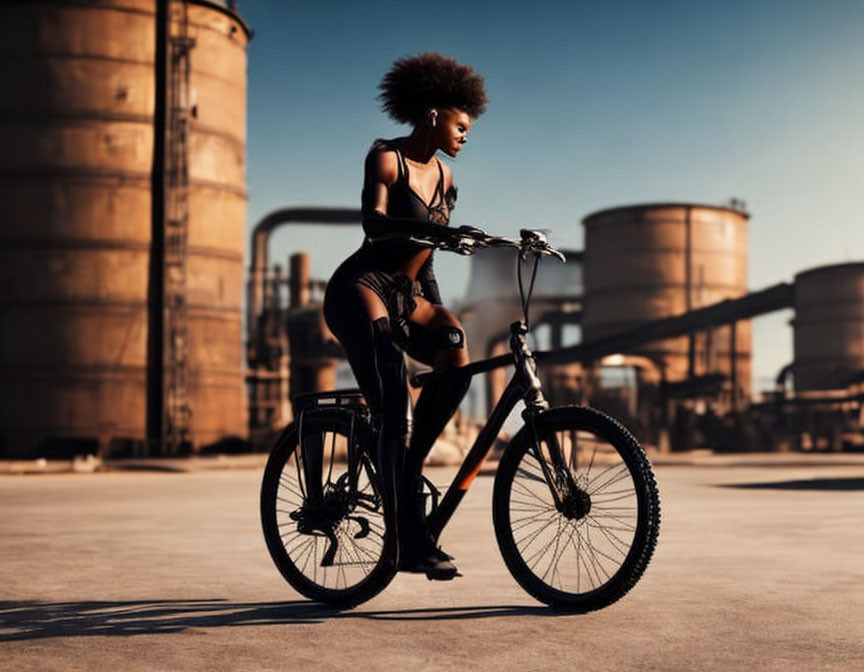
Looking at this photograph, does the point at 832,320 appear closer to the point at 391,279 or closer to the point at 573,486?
the point at 391,279

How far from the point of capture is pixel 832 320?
123 feet

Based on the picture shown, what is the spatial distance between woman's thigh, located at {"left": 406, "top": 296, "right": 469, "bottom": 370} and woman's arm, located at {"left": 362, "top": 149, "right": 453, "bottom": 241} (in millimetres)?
315

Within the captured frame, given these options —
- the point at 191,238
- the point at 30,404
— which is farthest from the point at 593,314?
the point at 30,404

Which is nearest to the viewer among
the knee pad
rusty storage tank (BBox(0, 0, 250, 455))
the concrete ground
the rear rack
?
the concrete ground

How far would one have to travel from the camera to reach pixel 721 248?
129 ft

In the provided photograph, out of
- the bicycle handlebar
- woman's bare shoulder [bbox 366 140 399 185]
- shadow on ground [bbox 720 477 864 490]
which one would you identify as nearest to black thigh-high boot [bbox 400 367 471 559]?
the bicycle handlebar

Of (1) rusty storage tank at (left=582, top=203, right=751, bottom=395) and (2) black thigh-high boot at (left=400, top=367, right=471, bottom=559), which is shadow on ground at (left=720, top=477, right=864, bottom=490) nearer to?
(2) black thigh-high boot at (left=400, top=367, right=471, bottom=559)

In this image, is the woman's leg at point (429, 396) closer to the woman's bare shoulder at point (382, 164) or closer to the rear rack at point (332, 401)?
the rear rack at point (332, 401)

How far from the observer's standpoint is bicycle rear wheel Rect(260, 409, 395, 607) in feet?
15.0

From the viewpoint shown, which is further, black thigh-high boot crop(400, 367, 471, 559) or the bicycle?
black thigh-high boot crop(400, 367, 471, 559)

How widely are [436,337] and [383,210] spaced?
48 cm

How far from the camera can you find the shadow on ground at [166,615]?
162 inches

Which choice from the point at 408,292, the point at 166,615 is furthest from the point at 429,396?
the point at 166,615

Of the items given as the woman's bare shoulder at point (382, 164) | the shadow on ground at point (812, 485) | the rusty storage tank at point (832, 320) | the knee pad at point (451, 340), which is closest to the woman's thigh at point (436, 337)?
the knee pad at point (451, 340)
